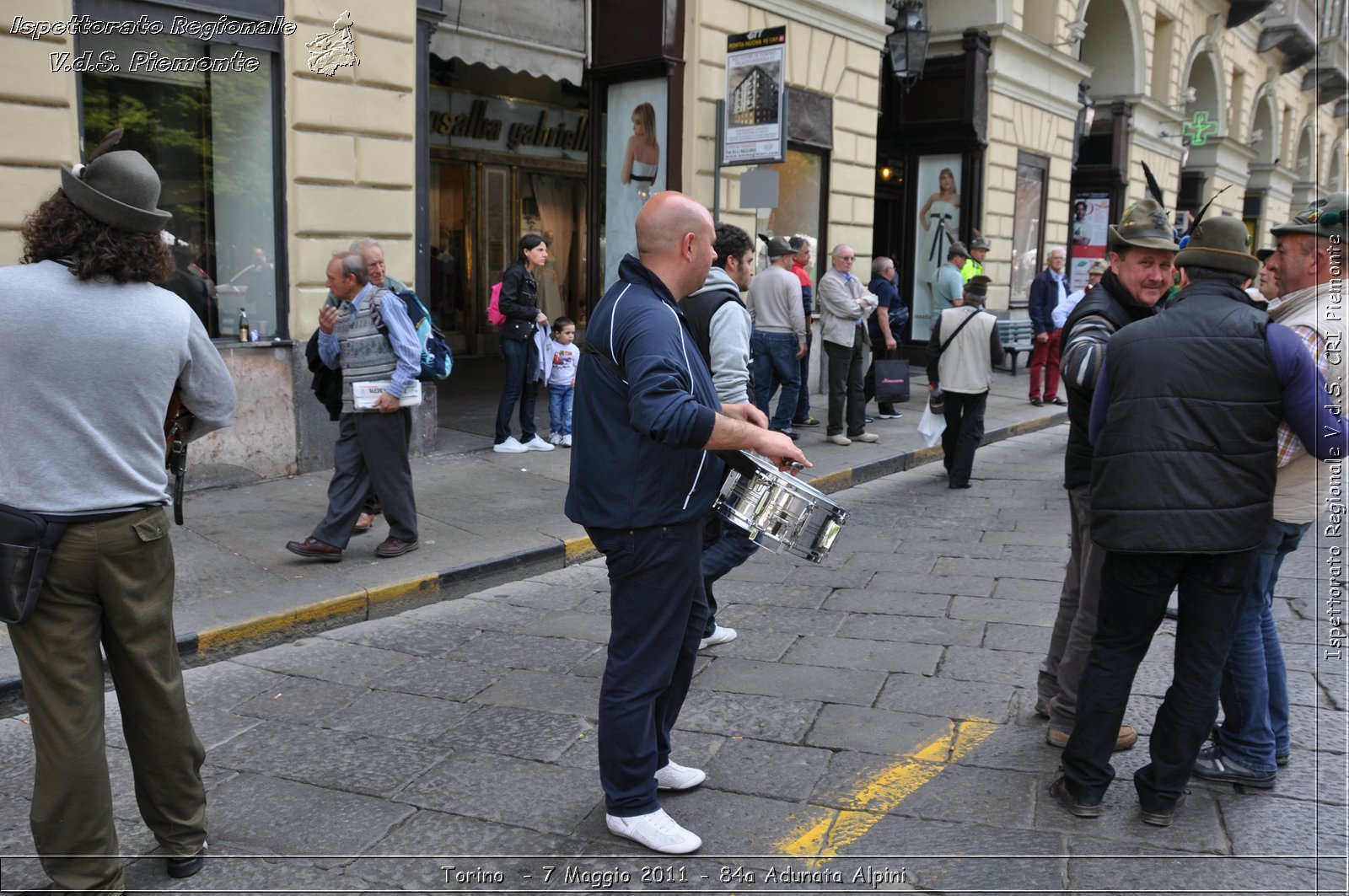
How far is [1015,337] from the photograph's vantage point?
17.9 meters

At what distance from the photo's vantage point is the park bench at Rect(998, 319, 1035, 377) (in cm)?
1766

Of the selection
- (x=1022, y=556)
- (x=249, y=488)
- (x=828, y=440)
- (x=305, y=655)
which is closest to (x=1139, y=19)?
(x=828, y=440)

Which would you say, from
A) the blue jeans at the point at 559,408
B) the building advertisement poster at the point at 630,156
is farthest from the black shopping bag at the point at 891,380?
the blue jeans at the point at 559,408

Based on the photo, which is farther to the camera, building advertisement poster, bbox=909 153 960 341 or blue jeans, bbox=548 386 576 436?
building advertisement poster, bbox=909 153 960 341

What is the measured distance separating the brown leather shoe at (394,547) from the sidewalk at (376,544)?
5 centimetres

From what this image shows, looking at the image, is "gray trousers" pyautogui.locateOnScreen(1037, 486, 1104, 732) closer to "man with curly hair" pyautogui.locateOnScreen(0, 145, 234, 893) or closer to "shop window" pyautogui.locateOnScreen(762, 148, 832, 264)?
"man with curly hair" pyautogui.locateOnScreen(0, 145, 234, 893)

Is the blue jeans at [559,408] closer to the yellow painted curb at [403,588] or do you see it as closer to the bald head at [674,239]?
the yellow painted curb at [403,588]

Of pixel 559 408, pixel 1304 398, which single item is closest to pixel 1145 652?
pixel 1304 398

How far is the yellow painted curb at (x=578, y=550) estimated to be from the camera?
690 cm

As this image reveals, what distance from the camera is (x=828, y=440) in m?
11.0

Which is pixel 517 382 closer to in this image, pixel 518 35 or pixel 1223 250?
pixel 518 35

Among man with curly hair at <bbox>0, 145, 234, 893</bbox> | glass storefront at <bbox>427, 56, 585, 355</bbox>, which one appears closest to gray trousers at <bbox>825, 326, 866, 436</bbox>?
glass storefront at <bbox>427, 56, 585, 355</bbox>

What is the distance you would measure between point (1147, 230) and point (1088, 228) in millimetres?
20565

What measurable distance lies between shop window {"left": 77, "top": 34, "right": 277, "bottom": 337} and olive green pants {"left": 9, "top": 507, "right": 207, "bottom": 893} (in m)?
5.63
